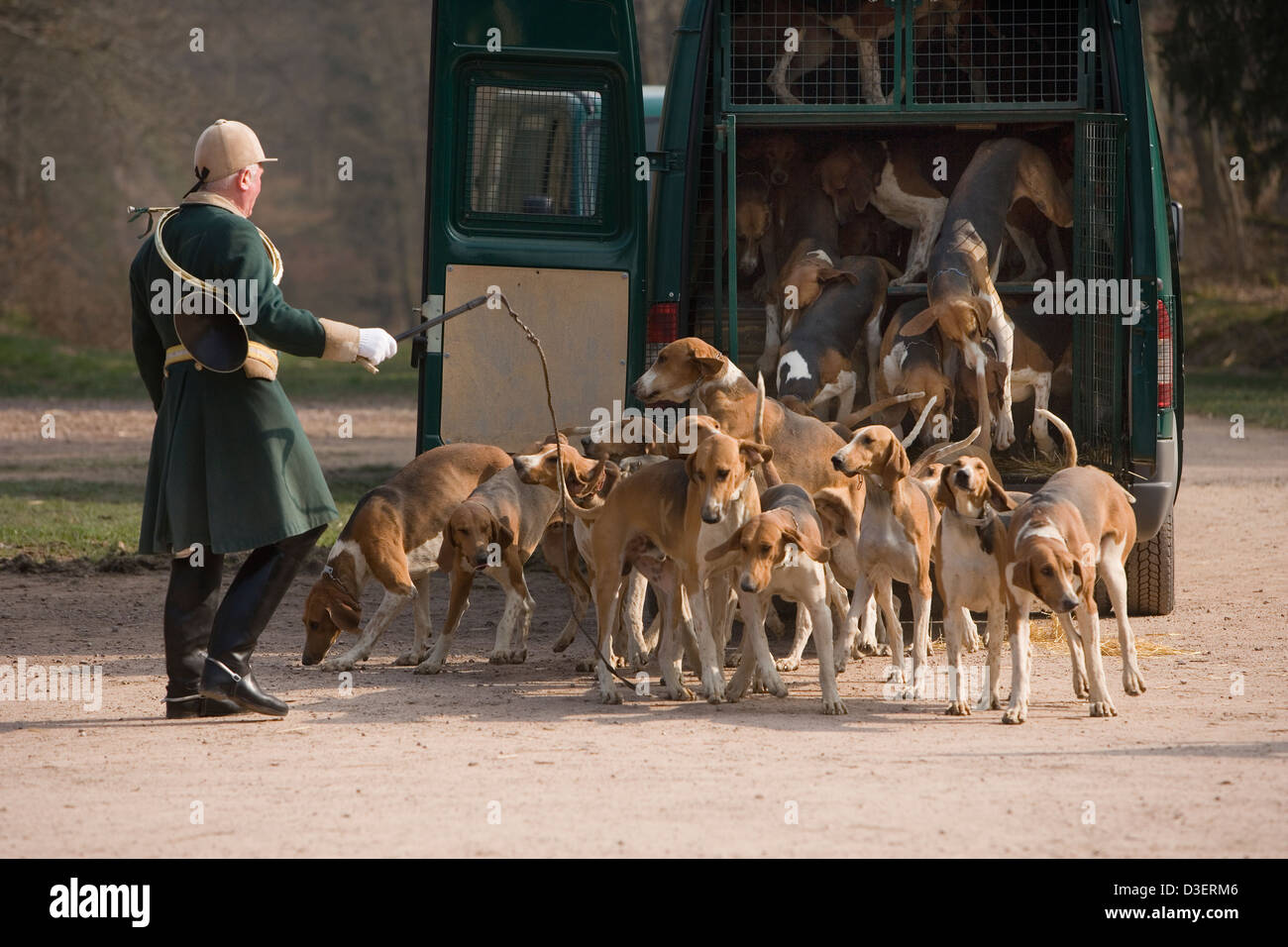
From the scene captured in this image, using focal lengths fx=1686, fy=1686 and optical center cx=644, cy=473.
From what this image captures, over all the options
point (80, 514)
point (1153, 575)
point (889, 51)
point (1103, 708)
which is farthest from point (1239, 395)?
point (1103, 708)

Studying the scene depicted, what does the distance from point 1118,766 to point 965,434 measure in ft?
10.7

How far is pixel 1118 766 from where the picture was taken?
5.42m

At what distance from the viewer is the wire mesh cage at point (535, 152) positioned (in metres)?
8.16

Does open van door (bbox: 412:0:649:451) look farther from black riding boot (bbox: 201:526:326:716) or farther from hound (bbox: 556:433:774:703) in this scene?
black riding boot (bbox: 201:526:326:716)

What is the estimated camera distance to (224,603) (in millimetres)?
6383

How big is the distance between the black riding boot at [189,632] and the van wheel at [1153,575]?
14.9 feet

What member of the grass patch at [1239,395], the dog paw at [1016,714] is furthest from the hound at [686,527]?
the grass patch at [1239,395]

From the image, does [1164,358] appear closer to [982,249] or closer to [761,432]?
[982,249]

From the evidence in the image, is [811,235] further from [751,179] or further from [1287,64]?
[1287,64]

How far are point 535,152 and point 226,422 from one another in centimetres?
265

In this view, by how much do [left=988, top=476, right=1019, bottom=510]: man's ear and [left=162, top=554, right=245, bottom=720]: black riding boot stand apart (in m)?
3.00

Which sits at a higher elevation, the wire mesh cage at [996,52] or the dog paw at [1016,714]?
the wire mesh cage at [996,52]

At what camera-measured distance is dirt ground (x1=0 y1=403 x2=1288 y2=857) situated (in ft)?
15.4

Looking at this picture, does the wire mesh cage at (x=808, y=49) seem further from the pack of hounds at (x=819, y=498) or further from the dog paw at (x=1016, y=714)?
the dog paw at (x=1016, y=714)
